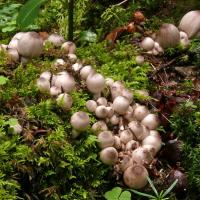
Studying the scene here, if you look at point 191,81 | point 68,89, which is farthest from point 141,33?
point 68,89

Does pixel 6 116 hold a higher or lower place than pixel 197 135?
higher

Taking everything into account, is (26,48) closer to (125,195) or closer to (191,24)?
(125,195)

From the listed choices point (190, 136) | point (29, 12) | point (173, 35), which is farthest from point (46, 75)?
point (173, 35)

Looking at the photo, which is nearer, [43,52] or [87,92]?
[87,92]

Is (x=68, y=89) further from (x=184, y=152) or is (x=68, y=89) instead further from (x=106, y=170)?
(x=184, y=152)

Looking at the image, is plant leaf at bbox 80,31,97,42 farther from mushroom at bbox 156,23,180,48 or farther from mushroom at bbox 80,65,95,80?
mushroom at bbox 80,65,95,80

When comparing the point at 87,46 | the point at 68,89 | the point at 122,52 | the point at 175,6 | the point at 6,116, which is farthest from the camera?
the point at 175,6

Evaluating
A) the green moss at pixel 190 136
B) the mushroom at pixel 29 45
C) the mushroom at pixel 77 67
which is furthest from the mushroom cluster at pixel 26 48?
the green moss at pixel 190 136

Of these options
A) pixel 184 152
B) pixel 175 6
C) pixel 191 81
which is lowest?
pixel 184 152
